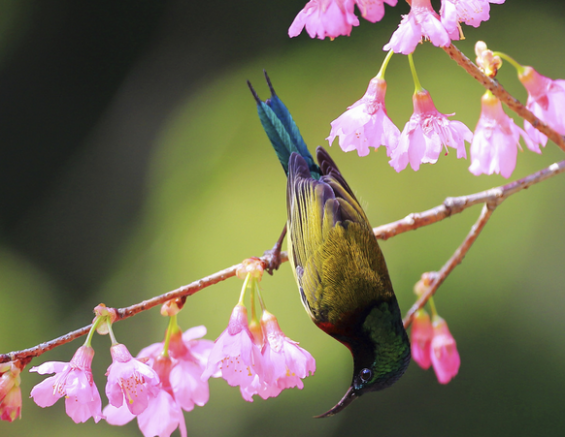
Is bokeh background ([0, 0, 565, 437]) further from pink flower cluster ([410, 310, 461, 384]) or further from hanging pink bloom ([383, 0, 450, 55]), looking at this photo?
hanging pink bloom ([383, 0, 450, 55])

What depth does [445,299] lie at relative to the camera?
2475mm

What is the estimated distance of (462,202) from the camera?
1067 mm

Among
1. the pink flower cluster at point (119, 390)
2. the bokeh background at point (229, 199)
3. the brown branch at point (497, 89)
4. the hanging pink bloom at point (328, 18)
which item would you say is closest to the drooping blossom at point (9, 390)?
the pink flower cluster at point (119, 390)

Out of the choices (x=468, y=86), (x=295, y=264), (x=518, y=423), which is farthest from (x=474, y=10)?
(x=518, y=423)

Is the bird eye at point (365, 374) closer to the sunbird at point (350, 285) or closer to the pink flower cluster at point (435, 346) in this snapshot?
the sunbird at point (350, 285)

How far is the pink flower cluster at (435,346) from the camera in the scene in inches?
47.1

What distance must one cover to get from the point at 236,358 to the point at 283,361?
8cm

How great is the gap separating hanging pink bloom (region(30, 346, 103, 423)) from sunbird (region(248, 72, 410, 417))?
18.9 inches

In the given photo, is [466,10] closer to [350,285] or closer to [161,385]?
[350,285]

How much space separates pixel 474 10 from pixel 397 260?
5.99ft

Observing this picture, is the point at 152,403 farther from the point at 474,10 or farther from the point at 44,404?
the point at 474,10

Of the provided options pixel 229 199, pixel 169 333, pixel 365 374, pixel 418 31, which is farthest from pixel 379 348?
pixel 229 199

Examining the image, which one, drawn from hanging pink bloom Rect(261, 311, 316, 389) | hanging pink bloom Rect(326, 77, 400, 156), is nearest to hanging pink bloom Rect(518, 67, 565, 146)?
hanging pink bloom Rect(326, 77, 400, 156)

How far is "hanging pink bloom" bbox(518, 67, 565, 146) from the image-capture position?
3.13 ft
